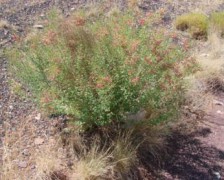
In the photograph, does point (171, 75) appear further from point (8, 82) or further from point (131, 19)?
point (8, 82)

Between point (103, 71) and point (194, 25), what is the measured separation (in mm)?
4491

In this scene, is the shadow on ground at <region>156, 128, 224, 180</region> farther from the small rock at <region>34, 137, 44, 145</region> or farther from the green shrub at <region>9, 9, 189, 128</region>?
the small rock at <region>34, 137, 44, 145</region>

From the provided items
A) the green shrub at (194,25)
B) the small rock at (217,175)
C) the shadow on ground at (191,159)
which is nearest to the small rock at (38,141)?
the shadow on ground at (191,159)

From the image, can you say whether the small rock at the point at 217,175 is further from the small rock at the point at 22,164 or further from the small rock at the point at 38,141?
the small rock at the point at 22,164

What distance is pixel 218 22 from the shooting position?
8.61 m

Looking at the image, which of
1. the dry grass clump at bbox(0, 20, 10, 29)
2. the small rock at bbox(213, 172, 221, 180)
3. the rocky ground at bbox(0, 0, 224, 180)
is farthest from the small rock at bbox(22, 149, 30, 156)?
the dry grass clump at bbox(0, 20, 10, 29)

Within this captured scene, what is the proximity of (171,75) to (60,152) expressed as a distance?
1350 millimetres

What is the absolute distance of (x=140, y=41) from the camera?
458cm

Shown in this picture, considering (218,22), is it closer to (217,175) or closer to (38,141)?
(217,175)

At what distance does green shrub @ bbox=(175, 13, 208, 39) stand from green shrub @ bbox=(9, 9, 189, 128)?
3.56 meters

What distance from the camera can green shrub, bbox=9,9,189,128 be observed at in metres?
4.38

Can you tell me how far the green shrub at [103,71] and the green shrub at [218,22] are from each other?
3722 mm

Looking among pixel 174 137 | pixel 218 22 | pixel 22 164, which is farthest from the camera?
pixel 218 22

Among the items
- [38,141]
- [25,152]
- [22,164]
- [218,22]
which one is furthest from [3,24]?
[218,22]
